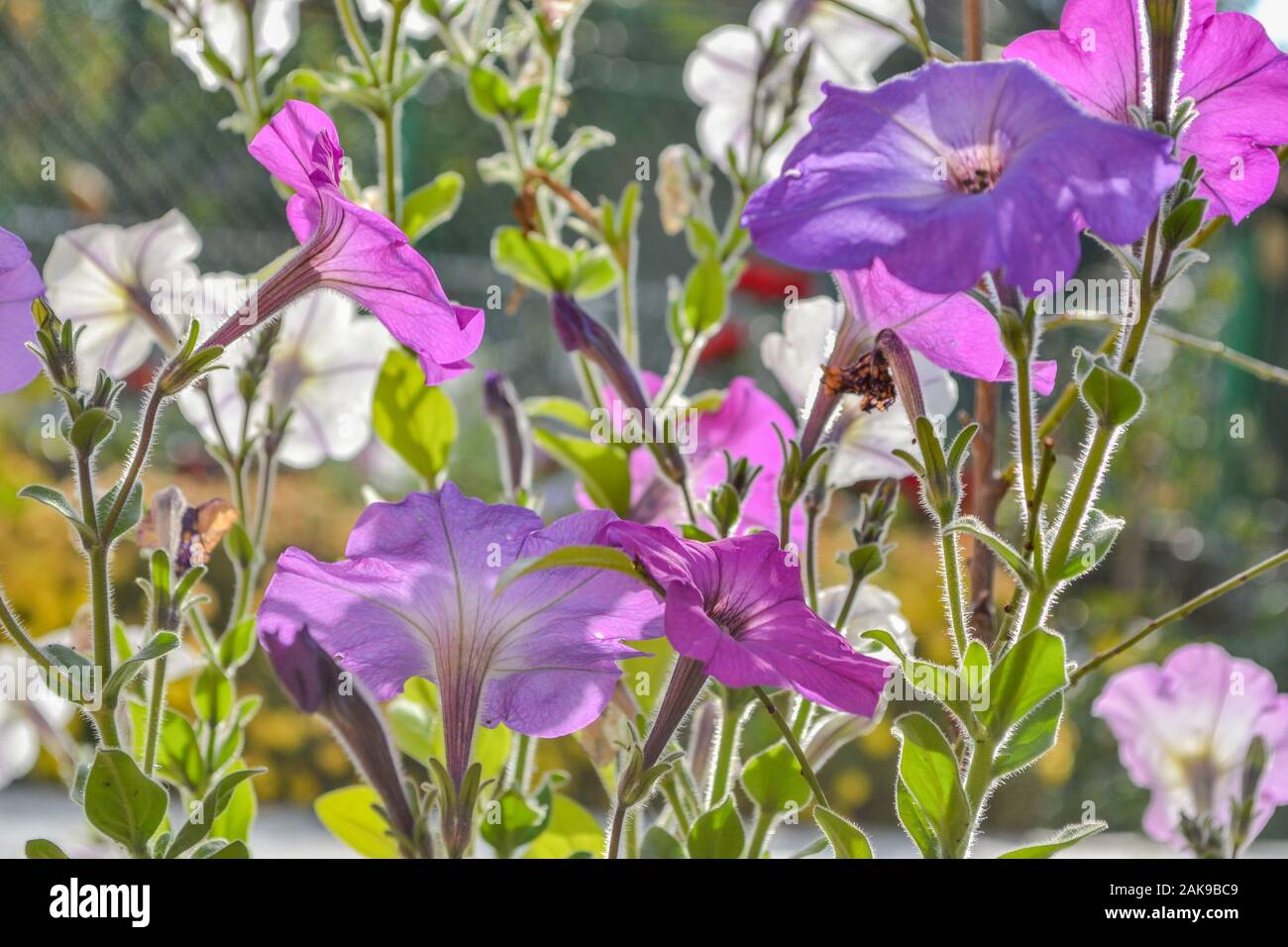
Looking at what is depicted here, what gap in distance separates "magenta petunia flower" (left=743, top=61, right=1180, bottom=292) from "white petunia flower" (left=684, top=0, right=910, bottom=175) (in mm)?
453

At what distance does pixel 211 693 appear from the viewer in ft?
2.03

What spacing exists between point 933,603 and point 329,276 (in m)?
2.64

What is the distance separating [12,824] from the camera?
269 cm

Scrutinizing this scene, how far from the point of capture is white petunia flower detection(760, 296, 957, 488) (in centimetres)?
65

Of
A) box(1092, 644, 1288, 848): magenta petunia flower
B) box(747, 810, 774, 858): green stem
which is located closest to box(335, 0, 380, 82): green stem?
box(747, 810, 774, 858): green stem

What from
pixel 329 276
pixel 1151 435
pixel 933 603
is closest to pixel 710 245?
pixel 329 276

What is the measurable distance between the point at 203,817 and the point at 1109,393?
0.36 m

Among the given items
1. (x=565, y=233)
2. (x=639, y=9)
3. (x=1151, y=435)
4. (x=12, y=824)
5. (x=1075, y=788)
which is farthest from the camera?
(x=639, y=9)

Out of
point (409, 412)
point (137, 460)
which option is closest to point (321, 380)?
point (409, 412)

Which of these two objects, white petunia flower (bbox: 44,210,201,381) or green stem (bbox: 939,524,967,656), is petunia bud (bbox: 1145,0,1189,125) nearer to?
green stem (bbox: 939,524,967,656)

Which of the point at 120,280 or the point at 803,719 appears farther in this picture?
the point at 120,280

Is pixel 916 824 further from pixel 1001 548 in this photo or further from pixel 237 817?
pixel 237 817
